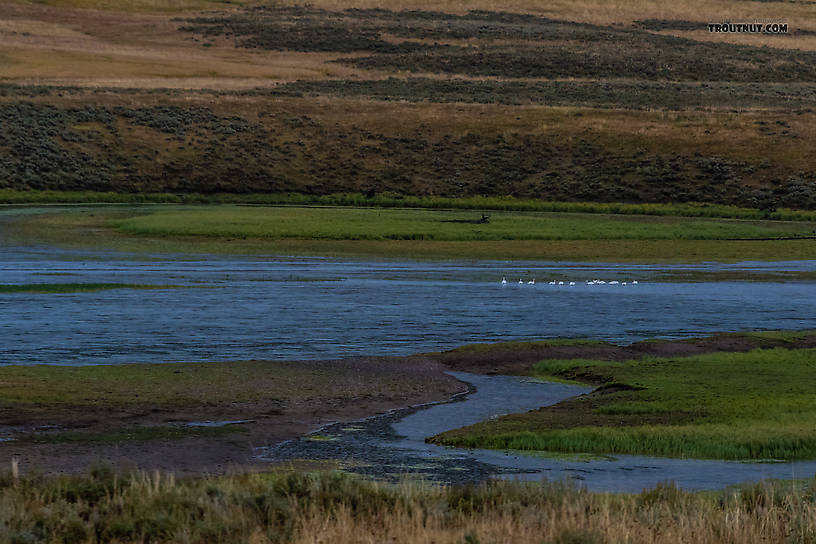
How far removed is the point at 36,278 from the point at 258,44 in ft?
328

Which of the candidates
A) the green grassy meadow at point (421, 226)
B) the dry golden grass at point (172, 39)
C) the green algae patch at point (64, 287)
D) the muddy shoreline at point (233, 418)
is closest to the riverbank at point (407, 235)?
the green grassy meadow at point (421, 226)

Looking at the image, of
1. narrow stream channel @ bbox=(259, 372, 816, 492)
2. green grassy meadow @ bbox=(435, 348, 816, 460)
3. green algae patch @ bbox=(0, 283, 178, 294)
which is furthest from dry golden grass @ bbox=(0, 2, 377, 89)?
narrow stream channel @ bbox=(259, 372, 816, 492)

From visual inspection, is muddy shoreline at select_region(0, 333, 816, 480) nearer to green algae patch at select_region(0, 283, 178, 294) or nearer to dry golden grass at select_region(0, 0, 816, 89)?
green algae patch at select_region(0, 283, 178, 294)

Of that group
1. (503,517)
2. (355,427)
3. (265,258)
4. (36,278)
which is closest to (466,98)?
(265,258)

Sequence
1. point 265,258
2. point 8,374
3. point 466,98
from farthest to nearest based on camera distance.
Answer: point 466,98, point 265,258, point 8,374

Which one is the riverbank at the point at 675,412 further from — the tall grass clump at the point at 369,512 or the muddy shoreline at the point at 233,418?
the tall grass clump at the point at 369,512

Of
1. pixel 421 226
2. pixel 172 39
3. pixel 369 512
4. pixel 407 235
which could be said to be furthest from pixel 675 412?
pixel 172 39

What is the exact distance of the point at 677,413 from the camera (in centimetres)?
1839

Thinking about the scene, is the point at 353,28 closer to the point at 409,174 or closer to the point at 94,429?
the point at 409,174

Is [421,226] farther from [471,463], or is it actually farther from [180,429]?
[471,463]

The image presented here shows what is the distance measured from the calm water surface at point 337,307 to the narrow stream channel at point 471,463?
727cm

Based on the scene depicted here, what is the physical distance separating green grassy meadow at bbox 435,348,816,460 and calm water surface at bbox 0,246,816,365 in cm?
Result: 439

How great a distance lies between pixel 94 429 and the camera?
17.0 meters

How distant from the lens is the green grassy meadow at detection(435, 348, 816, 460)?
1609cm
